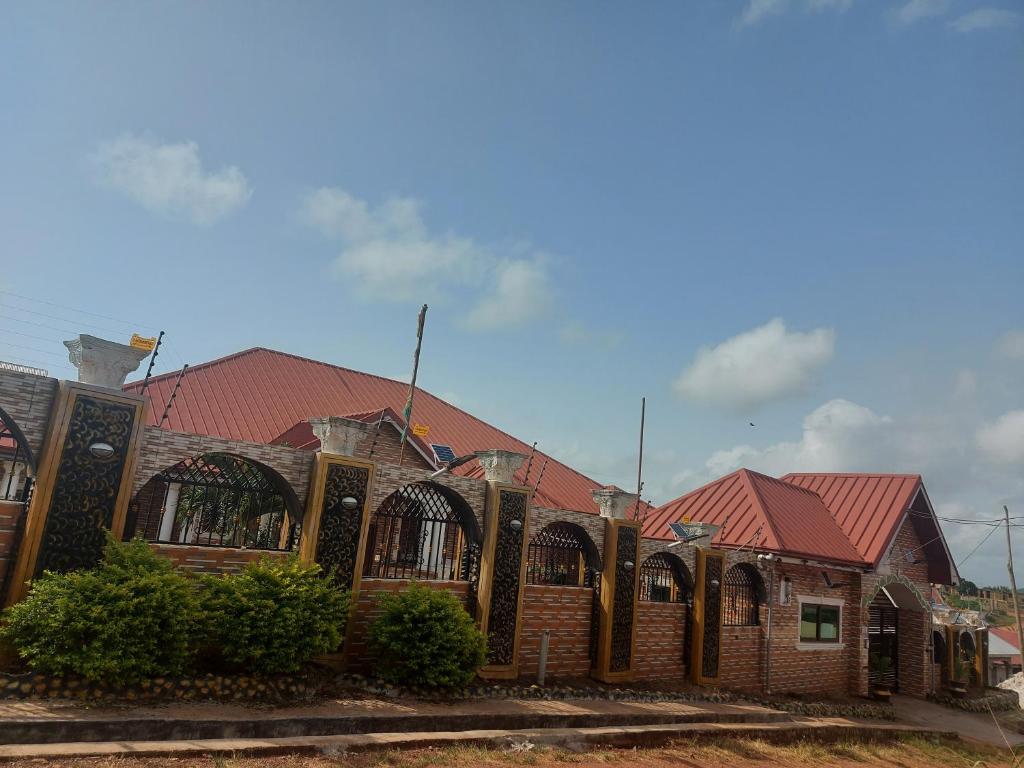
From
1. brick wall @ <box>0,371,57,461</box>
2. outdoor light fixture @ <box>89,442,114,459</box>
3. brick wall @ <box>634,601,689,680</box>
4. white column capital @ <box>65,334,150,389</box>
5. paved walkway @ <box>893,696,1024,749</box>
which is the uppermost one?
white column capital @ <box>65,334,150,389</box>

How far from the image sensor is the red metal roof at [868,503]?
1828 centimetres

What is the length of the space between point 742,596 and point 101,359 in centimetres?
1363

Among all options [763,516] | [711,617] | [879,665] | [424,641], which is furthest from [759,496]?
[424,641]

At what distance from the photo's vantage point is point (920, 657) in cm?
2003

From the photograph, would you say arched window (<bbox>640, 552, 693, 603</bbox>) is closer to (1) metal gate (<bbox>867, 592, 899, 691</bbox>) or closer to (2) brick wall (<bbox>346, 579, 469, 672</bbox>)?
(2) brick wall (<bbox>346, 579, 469, 672</bbox>)

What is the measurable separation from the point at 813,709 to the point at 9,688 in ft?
45.9

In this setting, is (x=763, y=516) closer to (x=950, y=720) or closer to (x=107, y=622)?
(x=950, y=720)

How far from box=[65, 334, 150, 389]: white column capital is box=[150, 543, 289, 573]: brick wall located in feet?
6.87

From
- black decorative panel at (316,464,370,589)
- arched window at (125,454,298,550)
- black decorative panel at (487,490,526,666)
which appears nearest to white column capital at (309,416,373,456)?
black decorative panel at (316,464,370,589)

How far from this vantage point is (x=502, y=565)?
11.2 metres

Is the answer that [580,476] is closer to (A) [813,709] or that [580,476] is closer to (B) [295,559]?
(A) [813,709]

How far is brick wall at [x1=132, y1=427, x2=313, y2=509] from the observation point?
27.3ft

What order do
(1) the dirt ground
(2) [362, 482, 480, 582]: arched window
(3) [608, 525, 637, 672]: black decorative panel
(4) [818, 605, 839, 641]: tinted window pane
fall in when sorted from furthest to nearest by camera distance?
(4) [818, 605, 839, 641]: tinted window pane
(3) [608, 525, 637, 672]: black decorative panel
(2) [362, 482, 480, 582]: arched window
(1) the dirt ground

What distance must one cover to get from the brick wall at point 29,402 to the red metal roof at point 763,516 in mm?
14071
